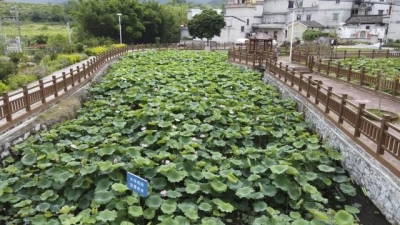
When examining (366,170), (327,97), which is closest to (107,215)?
(366,170)

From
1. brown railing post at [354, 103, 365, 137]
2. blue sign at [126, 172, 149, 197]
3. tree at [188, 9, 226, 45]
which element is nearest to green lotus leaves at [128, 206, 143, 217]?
blue sign at [126, 172, 149, 197]

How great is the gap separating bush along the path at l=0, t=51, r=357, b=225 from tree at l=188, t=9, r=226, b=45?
31.0 m

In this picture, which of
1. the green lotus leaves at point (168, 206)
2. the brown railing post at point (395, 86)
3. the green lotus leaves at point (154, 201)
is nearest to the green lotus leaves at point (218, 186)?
the green lotus leaves at point (168, 206)

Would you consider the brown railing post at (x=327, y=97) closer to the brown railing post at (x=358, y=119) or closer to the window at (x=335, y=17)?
the brown railing post at (x=358, y=119)

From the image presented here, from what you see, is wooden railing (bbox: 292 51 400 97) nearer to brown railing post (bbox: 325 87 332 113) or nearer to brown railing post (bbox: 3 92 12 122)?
brown railing post (bbox: 325 87 332 113)

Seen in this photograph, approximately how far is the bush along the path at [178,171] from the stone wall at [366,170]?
273 mm

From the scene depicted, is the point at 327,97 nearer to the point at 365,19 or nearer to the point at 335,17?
the point at 365,19

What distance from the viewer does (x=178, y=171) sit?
615 cm

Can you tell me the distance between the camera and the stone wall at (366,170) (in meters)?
5.34

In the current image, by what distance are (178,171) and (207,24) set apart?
3552 centimetres

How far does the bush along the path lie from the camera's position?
5.34 m

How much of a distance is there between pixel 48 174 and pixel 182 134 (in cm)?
302

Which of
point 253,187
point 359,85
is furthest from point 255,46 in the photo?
point 253,187

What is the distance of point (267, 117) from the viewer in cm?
964
